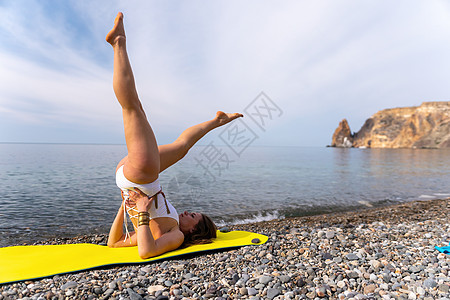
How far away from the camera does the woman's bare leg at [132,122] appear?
12.3ft

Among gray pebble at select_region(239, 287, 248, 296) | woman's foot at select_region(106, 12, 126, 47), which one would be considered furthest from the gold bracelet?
woman's foot at select_region(106, 12, 126, 47)

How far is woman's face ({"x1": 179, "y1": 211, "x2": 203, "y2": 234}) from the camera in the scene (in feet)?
16.3

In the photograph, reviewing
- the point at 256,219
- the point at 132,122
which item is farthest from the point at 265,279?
the point at 256,219

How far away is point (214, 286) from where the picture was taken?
3277 mm

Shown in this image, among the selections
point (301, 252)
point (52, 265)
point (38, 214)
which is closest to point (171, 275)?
point (52, 265)

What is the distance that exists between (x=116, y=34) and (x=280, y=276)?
12.6 feet

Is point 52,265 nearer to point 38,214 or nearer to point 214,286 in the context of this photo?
point 214,286

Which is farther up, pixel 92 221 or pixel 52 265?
pixel 52 265

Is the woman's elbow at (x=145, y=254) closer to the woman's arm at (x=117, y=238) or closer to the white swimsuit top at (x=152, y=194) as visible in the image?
the white swimsuit top at (x=152, y=194)

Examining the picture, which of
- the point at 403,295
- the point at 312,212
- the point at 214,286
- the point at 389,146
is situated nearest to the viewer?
the point at 403,295

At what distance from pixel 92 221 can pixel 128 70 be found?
245 inches

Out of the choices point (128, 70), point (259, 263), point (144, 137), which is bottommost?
point (259, 263)

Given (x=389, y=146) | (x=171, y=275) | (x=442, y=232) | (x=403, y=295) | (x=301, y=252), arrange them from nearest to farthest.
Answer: (x=403, y=295)
(x=171, y=275)
(x=301, y=252)
(x=442, y=232)
(x=389, y=146)

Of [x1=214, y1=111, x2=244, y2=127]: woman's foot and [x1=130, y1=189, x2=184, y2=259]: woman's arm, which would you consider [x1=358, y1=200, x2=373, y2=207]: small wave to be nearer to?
[x1=214, y1=111, x2=244, y2=127]: woman's foot
